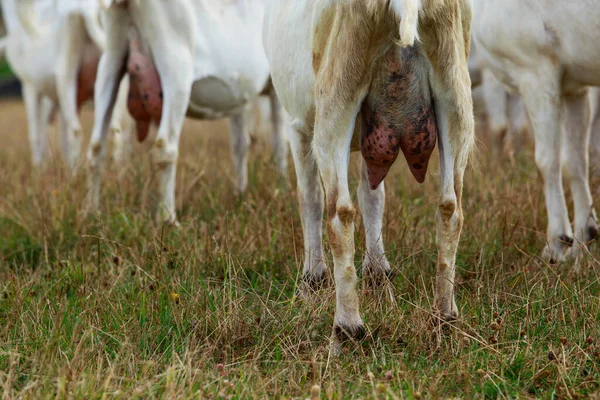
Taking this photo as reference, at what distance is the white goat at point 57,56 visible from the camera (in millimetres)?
6859

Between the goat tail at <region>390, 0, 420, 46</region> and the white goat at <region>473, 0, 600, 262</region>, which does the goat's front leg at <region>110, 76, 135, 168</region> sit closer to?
the white goat at <region>473, 0, 600, 262</region>

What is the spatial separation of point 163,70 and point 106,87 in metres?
0.38

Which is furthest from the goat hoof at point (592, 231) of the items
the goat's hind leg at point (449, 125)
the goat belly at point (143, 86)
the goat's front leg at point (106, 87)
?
the goat's front leg at point (106, 87)

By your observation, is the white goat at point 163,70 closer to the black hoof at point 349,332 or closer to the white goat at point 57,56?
the white goat at point 57,56

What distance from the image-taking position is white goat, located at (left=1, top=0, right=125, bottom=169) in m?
6.86

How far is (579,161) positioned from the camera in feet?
15.6

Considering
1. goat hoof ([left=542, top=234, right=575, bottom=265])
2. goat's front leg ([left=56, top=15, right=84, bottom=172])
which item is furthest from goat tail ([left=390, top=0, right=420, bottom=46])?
goat's front leg ([left=56, top=15, right=84, bottom=172])

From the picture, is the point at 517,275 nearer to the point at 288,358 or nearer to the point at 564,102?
the point at 288,358

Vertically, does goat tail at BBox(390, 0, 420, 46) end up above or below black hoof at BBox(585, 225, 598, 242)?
above

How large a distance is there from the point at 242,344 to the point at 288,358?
249mm

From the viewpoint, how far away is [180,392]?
269 centimetres

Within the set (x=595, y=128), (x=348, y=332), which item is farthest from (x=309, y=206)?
(x=595, y=128)

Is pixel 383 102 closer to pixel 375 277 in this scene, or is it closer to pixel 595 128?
pixel 375 277

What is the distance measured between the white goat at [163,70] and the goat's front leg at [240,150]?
23cm
